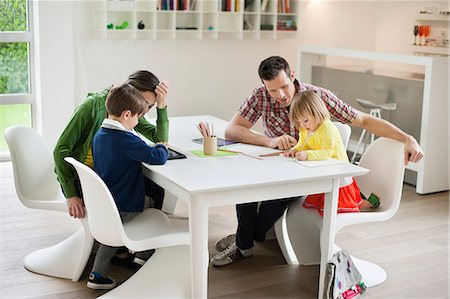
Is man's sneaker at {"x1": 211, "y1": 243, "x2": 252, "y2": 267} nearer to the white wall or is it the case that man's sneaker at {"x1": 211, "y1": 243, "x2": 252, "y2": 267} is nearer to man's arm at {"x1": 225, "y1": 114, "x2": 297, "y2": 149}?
man's arm at {"x1": 225, "y1": 114, "x2": 297, "y2": 149}

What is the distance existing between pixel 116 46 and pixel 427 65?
2.75 metres

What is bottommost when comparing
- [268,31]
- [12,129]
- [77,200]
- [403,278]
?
[403,278]

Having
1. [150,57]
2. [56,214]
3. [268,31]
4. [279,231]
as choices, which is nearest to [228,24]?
[268,31]

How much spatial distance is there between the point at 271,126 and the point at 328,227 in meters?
0.78

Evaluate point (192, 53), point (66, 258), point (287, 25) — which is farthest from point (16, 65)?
point (66, 258)

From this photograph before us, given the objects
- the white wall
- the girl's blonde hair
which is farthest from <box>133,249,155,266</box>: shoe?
the white wall

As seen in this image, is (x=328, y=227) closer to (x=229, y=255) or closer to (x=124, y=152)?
(x=229, y=255)

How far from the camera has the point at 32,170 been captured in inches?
132

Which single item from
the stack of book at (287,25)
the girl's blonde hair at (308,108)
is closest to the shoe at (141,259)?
the girl's blonde hair at (308,108)

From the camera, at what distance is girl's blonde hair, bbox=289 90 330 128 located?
309 cm

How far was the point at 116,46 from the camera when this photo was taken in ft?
19.7

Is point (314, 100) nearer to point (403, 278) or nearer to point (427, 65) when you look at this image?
point (403, 278)

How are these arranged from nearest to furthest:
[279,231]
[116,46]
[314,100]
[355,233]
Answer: [314,100], [279,231], [355,233], [116,46]

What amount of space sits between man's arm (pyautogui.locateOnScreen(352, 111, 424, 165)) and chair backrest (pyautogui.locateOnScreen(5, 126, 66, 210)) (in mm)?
1601
